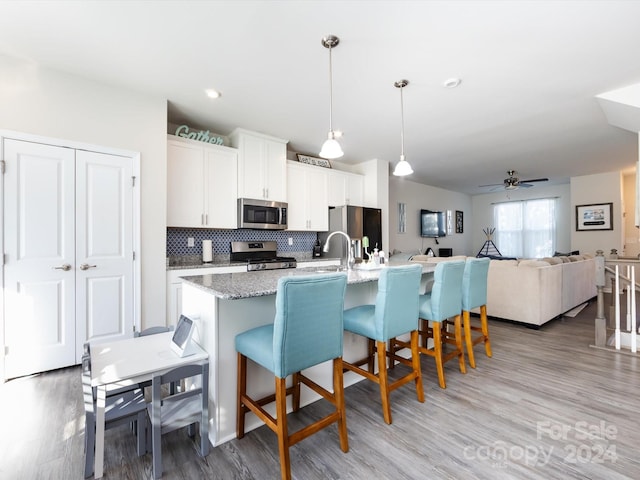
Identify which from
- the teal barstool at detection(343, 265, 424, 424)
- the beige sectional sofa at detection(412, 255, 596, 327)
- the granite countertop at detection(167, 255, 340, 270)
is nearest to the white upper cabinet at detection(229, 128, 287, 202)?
the granite countertop at detection(167, 255, 340, 270)

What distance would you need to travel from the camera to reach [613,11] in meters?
1.86

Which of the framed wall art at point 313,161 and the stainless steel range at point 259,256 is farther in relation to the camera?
the framed wall art at point 313,161

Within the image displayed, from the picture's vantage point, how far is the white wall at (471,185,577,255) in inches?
296

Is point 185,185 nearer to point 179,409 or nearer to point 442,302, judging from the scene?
point 179,409

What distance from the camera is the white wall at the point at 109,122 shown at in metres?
2.41

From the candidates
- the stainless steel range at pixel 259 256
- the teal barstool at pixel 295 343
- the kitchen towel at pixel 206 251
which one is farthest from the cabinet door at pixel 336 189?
the teal barstool at pixel 295 343

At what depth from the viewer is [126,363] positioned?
1.46 metres

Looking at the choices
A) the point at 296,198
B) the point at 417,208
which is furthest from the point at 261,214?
the point at 417,208

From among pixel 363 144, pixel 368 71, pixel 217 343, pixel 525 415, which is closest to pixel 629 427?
pixel 525 415

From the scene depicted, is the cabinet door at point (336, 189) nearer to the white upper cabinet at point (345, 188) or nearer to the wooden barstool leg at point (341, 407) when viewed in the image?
the white upper cabinet at point (345, 188)

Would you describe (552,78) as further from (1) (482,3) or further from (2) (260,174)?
(2) (260,174)

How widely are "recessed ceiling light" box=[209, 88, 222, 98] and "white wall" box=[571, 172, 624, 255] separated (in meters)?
7.91

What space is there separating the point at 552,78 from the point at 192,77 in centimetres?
330

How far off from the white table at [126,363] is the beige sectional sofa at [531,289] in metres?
4.00
